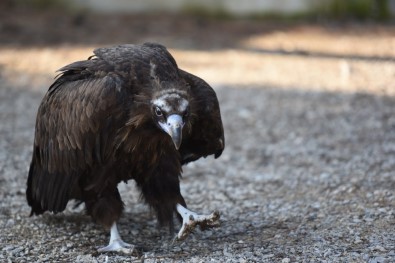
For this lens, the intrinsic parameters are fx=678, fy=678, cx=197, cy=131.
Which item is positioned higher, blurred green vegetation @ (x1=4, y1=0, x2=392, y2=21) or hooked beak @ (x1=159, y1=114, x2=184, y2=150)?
blurred green vegetation @ (x1=4, y1=0, x2=392, y2=21)

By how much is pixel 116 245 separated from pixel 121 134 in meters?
0.89

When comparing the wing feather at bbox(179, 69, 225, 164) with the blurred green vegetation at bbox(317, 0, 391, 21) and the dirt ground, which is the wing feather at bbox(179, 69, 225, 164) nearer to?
the dirt ground

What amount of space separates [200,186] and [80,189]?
78.5 inches

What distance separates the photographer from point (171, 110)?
445 centimetres

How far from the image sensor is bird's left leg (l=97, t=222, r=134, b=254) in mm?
4965

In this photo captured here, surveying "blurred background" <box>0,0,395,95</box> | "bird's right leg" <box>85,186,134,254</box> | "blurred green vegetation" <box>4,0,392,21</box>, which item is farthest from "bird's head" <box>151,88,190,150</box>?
"blurred green vegetation" <box>4,0,392,21</box>

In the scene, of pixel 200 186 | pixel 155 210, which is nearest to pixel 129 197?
pixel 200 186

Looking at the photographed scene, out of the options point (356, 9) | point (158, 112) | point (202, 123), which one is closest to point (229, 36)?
point (356, 9)

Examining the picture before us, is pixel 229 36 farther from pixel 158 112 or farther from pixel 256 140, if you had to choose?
pixel 158 112

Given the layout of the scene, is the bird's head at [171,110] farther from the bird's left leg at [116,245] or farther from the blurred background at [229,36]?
the blurred background at [229,36]

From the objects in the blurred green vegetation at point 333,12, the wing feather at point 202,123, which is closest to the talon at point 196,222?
the wing feather at point 202,123

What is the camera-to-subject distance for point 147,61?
4.85m

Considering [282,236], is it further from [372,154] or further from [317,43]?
[317,43]

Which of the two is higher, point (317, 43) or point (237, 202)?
point (317, 43)
